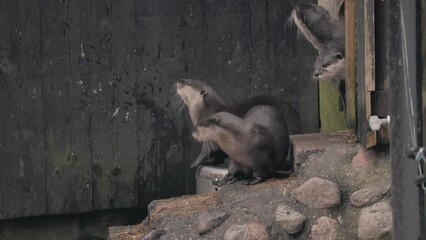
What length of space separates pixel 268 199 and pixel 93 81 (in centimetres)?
173

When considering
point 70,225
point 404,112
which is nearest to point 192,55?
point 70,225

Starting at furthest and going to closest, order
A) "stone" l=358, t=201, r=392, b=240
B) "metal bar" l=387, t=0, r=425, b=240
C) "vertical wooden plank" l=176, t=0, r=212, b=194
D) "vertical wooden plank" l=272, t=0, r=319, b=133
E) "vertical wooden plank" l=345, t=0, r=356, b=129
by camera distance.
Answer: "vertical wooden plank" l=272, t=0, r=319, b=133 < "vertical wooden plank" l=176, t=0, r=212, b=194 < "vertical wooden plank" l=345, t=0, r=356, b=129 < "stone" l=358, t=201, r=392, b=240 < "metal bar" l=387, t=0, r=425, b=240

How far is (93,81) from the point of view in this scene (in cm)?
630

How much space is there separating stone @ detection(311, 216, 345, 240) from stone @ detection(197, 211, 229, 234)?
0.51 meters

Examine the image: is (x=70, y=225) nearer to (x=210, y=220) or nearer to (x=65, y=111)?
(x=65, y=111)

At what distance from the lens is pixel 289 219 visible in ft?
15.7

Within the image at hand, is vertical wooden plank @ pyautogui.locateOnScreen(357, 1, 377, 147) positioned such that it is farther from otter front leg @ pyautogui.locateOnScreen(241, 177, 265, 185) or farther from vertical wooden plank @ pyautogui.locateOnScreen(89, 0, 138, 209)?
vertical wooden plank @ pyautogui.locateOnScreen(89, 0, 138, 209)

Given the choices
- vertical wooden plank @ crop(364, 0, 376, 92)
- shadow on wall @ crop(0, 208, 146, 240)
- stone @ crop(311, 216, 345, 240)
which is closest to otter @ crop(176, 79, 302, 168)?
shadow on wall @ crop(0, 208, 146, 240)

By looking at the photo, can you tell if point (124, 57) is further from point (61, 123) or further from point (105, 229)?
point (105, 229)

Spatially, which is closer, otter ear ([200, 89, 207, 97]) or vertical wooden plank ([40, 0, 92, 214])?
vertical wooden plank ([40, 0, 92, 214])

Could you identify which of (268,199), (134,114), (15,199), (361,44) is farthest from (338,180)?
(15,199)

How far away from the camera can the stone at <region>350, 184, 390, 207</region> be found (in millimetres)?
4715

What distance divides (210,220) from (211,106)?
154 cm

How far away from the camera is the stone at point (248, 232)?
4.75 m
